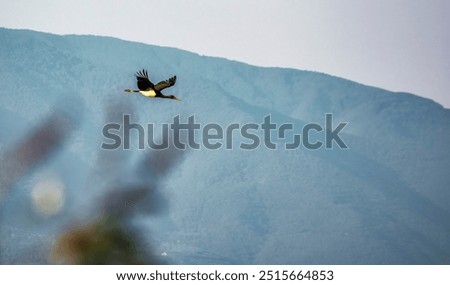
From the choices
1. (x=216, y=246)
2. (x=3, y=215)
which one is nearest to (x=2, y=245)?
(x=3, y=215)

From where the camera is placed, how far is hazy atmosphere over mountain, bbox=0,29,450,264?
247 feet

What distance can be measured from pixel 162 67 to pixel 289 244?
25.3 metres

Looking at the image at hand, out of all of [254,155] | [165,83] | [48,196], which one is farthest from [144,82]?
[254,155]

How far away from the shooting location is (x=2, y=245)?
55000mm

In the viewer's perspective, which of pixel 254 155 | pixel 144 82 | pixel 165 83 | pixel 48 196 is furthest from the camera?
pixel 254 155

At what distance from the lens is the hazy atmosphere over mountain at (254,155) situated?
75375 millimetres

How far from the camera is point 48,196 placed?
6144 cm

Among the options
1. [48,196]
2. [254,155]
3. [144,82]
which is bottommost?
[254,155]

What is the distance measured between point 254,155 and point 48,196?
3316 cm

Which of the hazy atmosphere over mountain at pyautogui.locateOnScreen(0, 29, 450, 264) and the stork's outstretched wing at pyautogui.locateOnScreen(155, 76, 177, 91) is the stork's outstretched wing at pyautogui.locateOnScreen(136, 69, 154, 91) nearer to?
the stork's outstretched wing at pyautogui.locateOnScreen(155, 76, 177, 91)

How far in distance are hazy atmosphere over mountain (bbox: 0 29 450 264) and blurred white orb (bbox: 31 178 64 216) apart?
37.9 inches

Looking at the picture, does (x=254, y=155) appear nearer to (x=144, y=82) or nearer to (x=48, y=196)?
(x=48, y=196)

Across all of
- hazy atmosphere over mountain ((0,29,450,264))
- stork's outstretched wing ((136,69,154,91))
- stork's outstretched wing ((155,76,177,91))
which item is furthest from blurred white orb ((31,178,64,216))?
stork's outstretched wing ((155,76,177,91))
